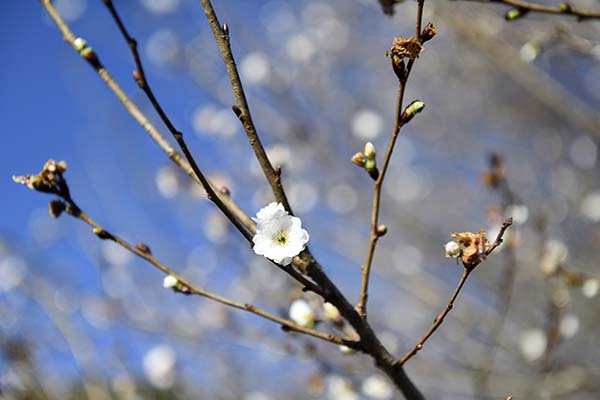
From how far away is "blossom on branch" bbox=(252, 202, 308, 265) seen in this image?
120 centimetres

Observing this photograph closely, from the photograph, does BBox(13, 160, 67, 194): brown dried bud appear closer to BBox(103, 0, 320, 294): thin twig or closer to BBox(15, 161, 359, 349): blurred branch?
BBox(15, 161, 359, 349): blurred branch

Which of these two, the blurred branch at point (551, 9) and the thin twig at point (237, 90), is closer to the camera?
the thin twig at point (237, 90)

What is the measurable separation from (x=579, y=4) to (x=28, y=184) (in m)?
3.02

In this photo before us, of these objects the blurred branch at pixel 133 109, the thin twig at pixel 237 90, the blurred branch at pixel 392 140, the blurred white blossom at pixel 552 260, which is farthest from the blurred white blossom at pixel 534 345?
the thin twig at pixel 237 90

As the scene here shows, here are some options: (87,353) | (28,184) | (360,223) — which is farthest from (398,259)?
(28,184)

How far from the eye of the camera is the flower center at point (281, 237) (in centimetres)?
121

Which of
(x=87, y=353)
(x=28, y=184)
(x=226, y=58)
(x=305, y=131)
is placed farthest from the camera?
(x=305, y=131)

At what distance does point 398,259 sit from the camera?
204 inches

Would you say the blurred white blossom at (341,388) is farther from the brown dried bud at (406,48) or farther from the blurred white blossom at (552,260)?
the brown dried bud at (406,48)

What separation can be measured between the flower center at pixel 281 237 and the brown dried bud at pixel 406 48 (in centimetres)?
45

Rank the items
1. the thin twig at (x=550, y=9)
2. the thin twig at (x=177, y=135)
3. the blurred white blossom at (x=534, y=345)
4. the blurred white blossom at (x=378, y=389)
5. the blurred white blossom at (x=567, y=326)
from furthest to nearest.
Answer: the blurred white blossom at (x=534, y=345)
the blurred white blossom at (x=567, y=326)
the blurred white blossom at (x=378, y=389)
the thin twig at (x=550, y=9)
the thin twig at (x=177, y=135)

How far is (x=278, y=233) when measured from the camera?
1230 mm

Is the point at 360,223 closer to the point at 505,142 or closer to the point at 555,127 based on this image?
the point at 505,142

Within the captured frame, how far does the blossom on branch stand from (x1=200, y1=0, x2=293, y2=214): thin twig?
0.02m
